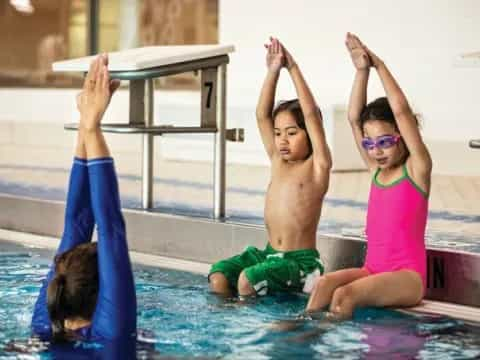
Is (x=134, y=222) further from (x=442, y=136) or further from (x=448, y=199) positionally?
(x=442, y=136)

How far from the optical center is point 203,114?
7.25 m

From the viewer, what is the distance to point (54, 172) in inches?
436

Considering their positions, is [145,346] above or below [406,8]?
below

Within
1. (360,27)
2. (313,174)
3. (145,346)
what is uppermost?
(360,27)

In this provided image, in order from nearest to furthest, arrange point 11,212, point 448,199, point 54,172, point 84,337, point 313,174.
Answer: point 84,337 < point 313,174 < point 11,212 < point 448,199 < point 54,172

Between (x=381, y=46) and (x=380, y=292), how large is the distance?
721 centimetres

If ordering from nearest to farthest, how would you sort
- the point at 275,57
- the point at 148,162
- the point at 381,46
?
the point at 275,57 < the point at 148,162 < the point at 381,46

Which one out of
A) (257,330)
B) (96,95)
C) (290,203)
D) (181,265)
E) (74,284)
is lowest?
(257,330)

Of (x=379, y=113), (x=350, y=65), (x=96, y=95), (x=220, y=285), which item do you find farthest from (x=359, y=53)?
(x=350, y=65)

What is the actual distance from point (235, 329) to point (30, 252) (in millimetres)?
2697

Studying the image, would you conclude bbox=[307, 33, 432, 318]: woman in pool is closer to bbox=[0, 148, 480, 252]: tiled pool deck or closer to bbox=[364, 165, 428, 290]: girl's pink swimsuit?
bbox=[364, 165, 428, 290]: girl's pink swimsuit

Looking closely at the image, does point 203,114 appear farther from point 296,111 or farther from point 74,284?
point 74,284

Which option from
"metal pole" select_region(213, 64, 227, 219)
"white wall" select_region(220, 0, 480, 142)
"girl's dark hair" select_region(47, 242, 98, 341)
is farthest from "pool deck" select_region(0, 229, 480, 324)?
"white wall" select_region(220, 0, 480, 142)

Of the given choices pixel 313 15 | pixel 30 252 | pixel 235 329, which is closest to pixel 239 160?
pixel 313 15
